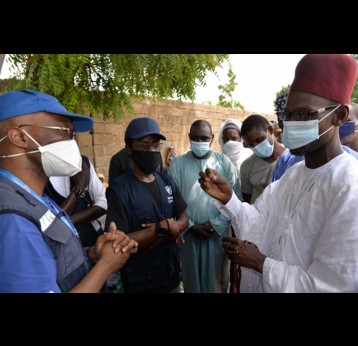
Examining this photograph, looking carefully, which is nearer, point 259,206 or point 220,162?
point 259,206

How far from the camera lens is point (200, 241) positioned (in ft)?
11.0

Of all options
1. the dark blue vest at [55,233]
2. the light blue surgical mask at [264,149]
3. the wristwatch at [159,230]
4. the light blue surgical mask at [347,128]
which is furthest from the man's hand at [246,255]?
the light blue surgical mask at [264,149]

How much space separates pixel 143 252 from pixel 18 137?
4.29 ft

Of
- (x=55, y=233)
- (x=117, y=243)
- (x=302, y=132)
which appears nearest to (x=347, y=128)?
(x=302, y=132)

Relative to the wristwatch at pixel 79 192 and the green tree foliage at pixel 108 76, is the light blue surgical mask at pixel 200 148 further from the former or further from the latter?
the wristwatch at pixel 79 192

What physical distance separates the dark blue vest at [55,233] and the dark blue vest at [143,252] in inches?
35.0

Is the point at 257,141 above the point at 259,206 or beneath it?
above

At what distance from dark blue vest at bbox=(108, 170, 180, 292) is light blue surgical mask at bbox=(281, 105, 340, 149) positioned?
120 cm
